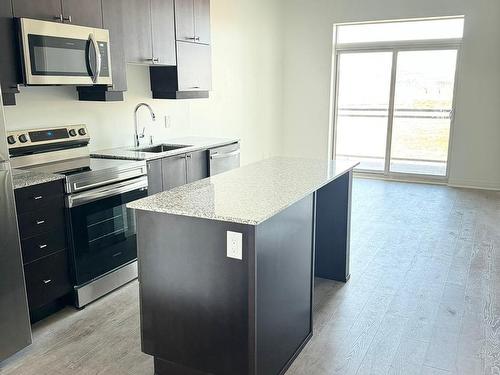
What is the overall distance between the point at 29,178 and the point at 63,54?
90 centimetres

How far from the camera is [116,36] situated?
3.46 metres

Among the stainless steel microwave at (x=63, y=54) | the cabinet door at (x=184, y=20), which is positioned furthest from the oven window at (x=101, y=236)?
the cabinet door at (x=184, y=20)

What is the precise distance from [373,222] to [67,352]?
3.40m

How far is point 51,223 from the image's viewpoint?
2756mm

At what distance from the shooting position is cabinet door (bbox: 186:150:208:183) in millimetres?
4129

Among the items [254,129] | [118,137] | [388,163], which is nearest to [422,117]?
[388,163]

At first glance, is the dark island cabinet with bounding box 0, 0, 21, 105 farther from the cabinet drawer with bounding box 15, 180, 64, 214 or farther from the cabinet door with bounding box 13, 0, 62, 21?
the cabinet drawer with bounding box 15, 180, 64, 214

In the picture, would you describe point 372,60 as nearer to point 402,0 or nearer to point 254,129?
point 402,0

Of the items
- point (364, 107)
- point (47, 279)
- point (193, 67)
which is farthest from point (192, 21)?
point (364, 107)

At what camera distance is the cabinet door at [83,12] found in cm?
302

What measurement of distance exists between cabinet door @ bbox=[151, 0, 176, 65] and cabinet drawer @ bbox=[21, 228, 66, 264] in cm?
185

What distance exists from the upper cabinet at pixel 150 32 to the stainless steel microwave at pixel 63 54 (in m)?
0.33

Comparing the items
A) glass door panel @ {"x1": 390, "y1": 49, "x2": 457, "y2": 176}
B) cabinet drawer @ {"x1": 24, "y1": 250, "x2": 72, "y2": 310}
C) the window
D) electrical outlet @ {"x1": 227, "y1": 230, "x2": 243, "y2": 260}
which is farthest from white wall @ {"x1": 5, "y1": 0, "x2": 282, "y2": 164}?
electrical outlet @ {"x1": 227, "y1": 230, "x2": 243, "y2": 260}

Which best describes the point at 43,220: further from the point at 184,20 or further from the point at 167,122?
the point at 184,20
